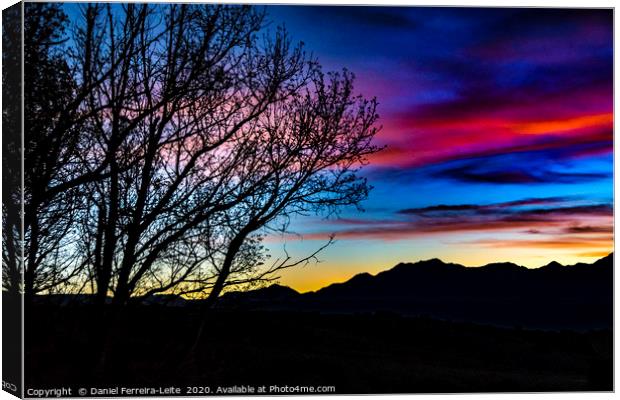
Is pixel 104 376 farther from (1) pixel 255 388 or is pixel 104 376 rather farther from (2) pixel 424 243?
(2) pixel 424 243

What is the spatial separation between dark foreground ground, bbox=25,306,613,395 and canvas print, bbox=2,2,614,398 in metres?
0.03

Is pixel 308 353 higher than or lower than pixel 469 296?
lower

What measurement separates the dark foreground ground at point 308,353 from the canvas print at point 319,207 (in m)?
0.03

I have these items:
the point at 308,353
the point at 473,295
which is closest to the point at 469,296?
the point at 473,295

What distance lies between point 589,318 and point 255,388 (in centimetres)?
557

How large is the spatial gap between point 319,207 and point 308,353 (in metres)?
2.29

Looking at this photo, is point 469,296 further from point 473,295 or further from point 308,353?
point 308,353

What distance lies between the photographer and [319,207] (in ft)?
54.6

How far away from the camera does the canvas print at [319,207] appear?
15984 mm

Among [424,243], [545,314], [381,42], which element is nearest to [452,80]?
[381,42]

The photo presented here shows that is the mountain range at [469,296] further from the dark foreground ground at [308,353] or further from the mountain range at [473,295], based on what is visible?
the dark foreground ground at [308,353]

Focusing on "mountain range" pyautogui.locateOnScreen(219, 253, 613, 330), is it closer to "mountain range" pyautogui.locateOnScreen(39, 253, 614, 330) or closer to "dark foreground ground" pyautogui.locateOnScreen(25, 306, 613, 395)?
"mountain range" pyautogui.locateOnScreen(39, 253, 614, 330)

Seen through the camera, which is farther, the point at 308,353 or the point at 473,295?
the point at 473,295

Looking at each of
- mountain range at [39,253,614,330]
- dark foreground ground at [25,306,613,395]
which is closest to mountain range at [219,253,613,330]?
mountain range at [39,253,614,330]
